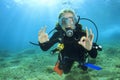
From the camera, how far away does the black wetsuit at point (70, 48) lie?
5625 millimetres

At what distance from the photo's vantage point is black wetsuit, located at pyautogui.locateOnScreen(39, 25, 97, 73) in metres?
5.62

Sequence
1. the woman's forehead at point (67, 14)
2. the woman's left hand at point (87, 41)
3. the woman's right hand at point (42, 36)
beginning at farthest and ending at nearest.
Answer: the woman's right hand at point (42, 36) → the woman's forehead at point (67, 14) → the woman's left hand at point (87, 41)

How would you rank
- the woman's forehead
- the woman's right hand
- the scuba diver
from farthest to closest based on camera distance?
the woman's right hand < the woman's forehead < the scuba diver

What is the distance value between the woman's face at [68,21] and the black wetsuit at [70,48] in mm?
204

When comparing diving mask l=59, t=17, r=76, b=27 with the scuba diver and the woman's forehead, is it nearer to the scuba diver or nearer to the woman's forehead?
the scuba diver

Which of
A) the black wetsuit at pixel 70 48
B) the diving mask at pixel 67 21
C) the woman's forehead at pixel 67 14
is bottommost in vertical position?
the black wetsuit at pixel 70 48

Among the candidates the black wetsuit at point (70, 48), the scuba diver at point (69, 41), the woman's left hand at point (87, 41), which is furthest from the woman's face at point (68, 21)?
the woman's left hand at point (87, 41)

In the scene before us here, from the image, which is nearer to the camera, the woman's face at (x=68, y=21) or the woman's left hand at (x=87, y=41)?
the woman's left hand at (x=87, y=41)

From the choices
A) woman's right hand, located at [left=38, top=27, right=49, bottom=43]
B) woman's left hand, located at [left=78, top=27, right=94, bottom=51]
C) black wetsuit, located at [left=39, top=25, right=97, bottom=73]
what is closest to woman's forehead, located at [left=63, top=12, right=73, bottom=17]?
black wetsuit, located at [left=39, top=25, right=97, bottom=73]

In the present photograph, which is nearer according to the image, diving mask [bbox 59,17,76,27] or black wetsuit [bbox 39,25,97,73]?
diving mask [bbox 59,17,76,27]

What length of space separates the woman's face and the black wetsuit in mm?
204

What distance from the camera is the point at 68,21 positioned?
18.2 ft

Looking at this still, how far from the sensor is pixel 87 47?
5.20 m

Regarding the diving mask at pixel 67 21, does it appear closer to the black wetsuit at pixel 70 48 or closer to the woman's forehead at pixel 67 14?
the woman's forehead at pixel 67 14
